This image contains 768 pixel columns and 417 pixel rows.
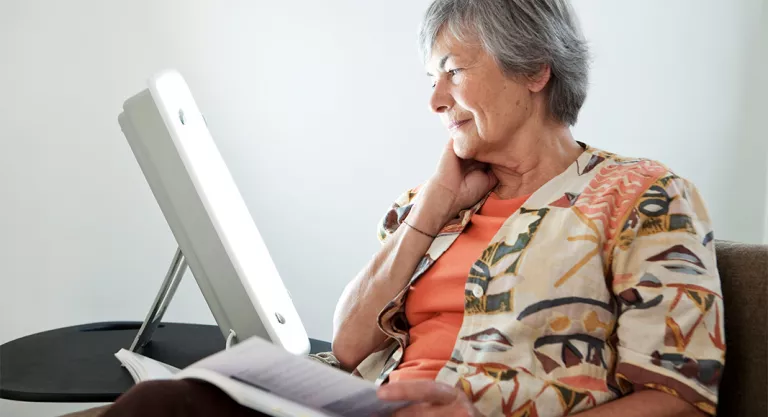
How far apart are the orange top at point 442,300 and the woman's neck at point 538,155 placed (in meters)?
0.04

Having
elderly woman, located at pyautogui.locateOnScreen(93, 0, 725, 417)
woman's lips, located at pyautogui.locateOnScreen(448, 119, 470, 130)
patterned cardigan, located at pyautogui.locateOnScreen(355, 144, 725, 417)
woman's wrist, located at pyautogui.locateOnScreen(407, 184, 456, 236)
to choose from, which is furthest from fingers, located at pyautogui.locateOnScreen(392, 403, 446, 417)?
woman's lips, located at pyautogui.locateOnScreen(448, 119, 470, 130)

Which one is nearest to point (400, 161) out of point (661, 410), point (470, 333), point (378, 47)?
point (378, 47)

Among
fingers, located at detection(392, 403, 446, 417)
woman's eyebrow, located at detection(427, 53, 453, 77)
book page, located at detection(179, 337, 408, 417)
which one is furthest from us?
woman's eyebrow, located at detection(427, 53, 453, 77)

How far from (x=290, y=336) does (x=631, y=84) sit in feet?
4.13

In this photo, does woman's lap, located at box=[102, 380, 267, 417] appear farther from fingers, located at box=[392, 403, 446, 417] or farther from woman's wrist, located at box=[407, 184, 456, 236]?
woman's wrist, located at box=[407, 184, 456, 236]

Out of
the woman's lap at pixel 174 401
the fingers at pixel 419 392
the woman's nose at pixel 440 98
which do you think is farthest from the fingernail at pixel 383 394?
the woman's nose at pixel 440 98

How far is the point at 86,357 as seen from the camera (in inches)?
60.2

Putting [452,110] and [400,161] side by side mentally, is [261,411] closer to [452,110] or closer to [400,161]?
[452,110]

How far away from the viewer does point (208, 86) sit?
2.26 metres

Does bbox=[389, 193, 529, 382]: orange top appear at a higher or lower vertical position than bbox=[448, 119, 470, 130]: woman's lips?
lower

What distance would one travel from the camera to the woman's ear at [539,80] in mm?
1355

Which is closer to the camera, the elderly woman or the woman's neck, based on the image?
the elderly woman

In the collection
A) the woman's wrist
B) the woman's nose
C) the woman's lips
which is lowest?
the woman's wrist

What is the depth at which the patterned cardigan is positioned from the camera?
3.37 ft
